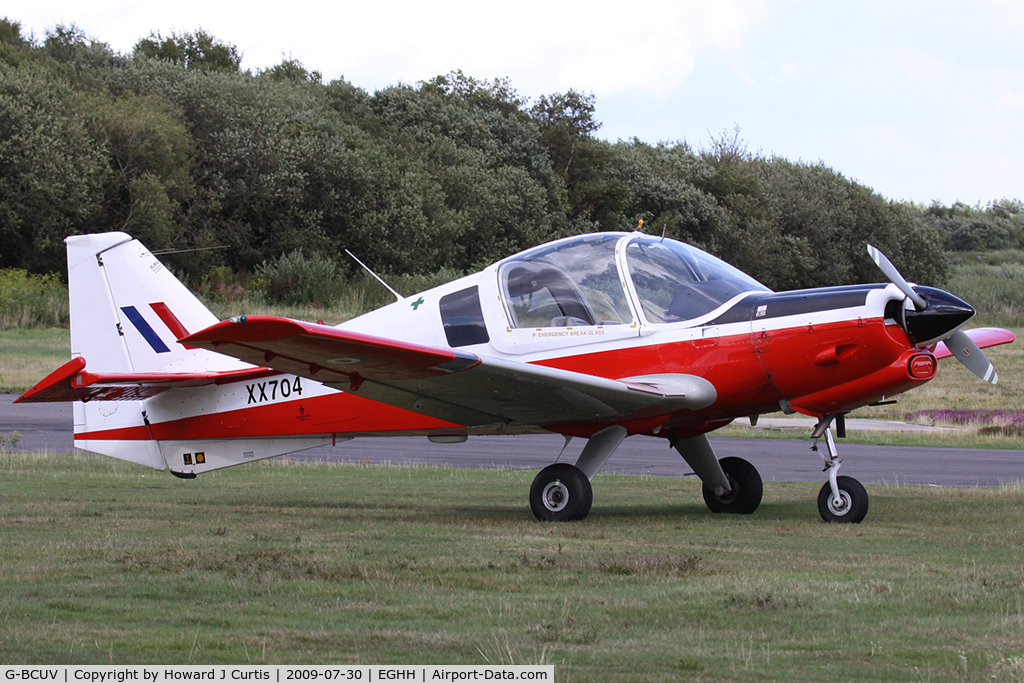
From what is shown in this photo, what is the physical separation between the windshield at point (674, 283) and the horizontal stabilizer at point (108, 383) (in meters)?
4.17

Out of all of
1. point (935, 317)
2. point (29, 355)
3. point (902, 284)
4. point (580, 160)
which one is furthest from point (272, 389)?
point (580, 160)

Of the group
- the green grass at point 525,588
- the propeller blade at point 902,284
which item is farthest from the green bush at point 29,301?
the propeller blade at point 902,284

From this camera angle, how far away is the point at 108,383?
400 inches

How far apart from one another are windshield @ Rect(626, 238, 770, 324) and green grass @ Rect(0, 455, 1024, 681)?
1.95 metres

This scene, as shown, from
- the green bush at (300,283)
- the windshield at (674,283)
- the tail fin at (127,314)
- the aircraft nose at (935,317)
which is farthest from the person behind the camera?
the green bush at (300,283)

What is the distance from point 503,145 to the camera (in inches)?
2534

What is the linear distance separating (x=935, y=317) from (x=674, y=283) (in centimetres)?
228

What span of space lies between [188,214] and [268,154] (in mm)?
5561

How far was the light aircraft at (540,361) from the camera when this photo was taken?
8.73 m

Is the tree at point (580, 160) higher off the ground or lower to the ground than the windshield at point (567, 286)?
higher

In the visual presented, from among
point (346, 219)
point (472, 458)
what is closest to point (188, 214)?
point (346, 219)

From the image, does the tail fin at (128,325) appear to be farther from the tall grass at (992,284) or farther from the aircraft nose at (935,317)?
the tall grass at (992,284)

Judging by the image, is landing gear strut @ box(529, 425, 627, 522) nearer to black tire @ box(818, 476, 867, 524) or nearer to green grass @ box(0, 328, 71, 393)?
black tire @ box(818, 476, 867, 524)
